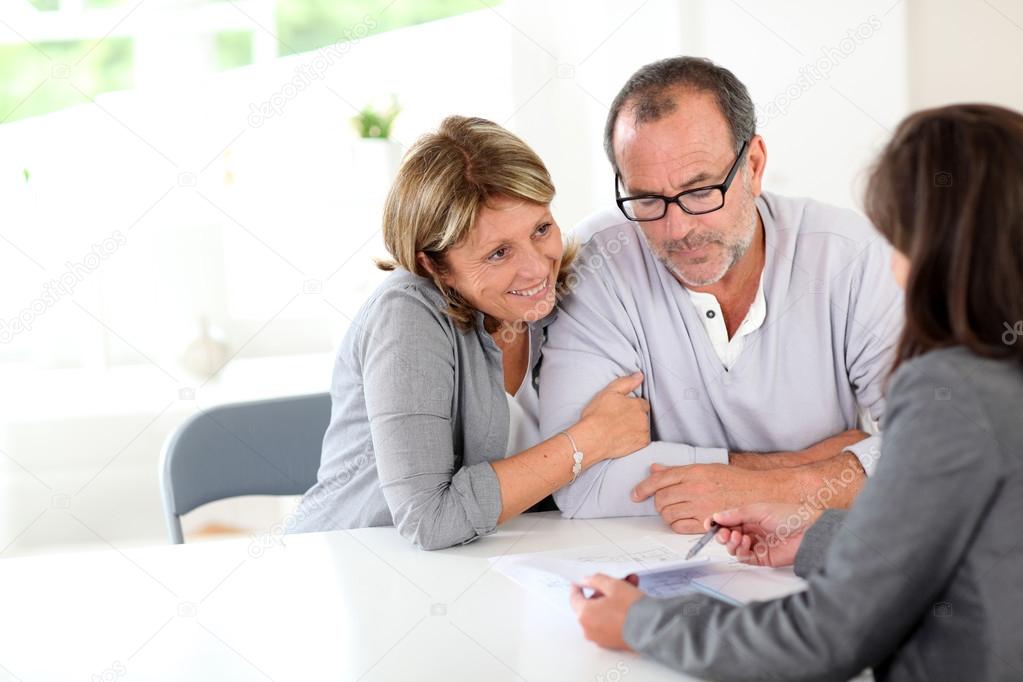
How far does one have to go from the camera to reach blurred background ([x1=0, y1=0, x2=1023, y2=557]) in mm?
3219

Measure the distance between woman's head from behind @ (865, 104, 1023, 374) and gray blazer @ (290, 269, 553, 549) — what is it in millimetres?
774

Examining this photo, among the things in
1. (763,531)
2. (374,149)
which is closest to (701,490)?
(763,531)

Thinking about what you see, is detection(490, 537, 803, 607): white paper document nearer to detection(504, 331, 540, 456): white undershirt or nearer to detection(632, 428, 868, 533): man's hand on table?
detection(632, 428, 868, 533): man's hand on table

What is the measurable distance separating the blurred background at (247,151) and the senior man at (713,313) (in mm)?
1528

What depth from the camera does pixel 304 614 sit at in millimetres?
1246

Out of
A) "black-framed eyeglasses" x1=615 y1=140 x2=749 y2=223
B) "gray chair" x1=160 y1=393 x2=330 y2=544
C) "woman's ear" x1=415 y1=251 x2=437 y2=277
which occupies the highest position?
"black-framed eyeglasses" x1=615 y1=140 x2=749 y2=223

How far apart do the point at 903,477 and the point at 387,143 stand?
9.46 feet

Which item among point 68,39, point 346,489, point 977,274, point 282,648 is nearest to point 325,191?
point 68,39

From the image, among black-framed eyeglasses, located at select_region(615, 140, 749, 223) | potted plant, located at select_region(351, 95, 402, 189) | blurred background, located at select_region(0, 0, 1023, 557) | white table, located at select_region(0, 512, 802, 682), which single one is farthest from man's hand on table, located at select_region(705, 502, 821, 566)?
potted plant, located at select_region(351, 95, 402, 189)

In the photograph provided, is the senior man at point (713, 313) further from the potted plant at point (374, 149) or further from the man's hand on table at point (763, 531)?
the potted plant at point (374, 149)

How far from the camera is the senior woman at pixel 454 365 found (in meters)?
1.51

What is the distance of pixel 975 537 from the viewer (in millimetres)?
845

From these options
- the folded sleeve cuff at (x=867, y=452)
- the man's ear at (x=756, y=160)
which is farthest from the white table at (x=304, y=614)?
the man's ear at (x=756, y=160)

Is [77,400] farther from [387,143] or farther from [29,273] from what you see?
[387,143]
